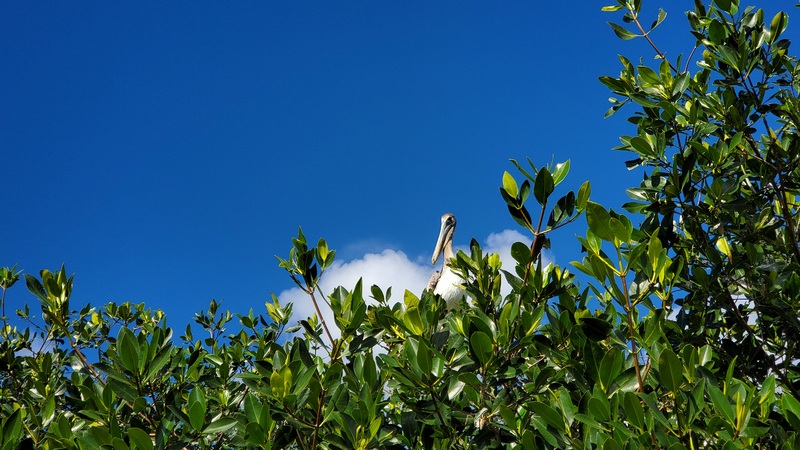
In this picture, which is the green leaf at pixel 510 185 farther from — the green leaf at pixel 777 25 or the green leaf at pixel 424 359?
the green leaf at pixel 777 25

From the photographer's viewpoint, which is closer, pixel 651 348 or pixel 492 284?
pixel 651 348

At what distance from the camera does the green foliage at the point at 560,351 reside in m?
2.10

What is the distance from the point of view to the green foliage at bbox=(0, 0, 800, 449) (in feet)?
6.88

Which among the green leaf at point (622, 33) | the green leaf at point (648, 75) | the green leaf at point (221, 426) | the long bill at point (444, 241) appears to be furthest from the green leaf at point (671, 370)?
the long bill at point (444, 241)

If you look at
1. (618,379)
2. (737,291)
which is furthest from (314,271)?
(737,291)

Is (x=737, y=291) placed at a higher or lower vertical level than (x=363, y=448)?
higher

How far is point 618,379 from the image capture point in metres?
2.19

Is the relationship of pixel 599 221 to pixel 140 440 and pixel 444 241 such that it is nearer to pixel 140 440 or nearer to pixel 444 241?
pixel 140 440

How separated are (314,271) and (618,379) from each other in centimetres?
135

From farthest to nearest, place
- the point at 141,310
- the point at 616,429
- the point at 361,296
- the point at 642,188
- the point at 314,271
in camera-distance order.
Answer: the point at 141,310 < the point at 642,188 < the point at 314,271 < the point at 361,296 < the point at 616,429

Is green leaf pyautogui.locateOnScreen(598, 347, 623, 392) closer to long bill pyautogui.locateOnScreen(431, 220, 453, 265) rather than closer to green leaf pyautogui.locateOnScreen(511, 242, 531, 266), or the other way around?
green leaf pyautogui.locateOnScreen(511, 242, 531, 266)

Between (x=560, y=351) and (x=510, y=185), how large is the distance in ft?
2.33

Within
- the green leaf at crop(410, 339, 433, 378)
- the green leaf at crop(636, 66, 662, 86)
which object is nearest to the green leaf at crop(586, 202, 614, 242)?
the green leaf at crop(410, 339, 433, 378)

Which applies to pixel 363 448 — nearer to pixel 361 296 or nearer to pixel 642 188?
pixel 361 296
